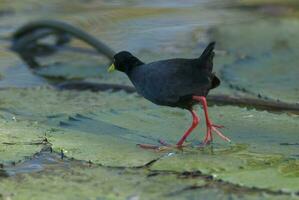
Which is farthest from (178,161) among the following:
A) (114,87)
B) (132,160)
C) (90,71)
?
(90,71)

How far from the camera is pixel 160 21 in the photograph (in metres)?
7.61

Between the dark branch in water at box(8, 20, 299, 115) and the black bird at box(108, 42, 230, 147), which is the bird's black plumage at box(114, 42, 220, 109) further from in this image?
the dark branch in water at box(8, 20, 299, 115)

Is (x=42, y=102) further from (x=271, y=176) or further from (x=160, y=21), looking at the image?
(x=160, y=21)

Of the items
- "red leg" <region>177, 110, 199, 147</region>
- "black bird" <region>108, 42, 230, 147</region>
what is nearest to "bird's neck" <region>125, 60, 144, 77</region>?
"black bird" <region>108, 42, 230, 147</region>

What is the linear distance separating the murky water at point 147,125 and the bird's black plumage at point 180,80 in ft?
0.61

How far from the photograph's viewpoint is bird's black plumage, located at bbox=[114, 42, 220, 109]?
351 centimetres

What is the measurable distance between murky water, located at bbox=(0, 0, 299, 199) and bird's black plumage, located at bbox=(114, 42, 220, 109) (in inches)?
7.4

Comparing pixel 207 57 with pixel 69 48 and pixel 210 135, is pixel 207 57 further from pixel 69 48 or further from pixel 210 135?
pixel 69 48

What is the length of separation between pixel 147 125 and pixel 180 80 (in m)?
0.40

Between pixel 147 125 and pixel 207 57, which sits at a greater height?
pixel 207 57

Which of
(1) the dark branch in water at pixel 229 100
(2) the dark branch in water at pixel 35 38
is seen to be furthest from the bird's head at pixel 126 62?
(2) the dark branch in water at pixel 35 38

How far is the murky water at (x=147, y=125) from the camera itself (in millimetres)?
2914

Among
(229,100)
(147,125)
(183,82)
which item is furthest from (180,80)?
(229,100)

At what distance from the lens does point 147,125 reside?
12.6 ft
